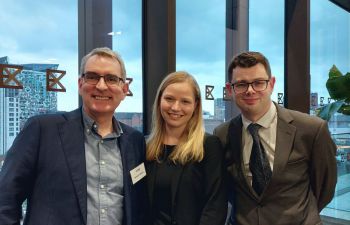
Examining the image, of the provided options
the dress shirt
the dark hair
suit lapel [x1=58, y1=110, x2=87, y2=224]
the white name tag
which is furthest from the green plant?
suit lapel [x1=58, y1=110, x2=87, y2=224]

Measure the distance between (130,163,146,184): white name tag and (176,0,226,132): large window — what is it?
1.36 metres

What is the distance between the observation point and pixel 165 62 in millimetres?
2479

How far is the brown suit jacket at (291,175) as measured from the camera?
6.09ft

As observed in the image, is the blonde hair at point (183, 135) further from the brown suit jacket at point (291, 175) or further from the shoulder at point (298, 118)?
the shoulder at point (298, 118)

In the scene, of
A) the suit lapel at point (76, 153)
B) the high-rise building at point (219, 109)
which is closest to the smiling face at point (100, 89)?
the suit lapel at point (76, 153)

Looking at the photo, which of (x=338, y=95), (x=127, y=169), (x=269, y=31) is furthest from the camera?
(x=269, y=31)

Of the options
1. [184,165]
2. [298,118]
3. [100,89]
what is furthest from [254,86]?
[100,89]

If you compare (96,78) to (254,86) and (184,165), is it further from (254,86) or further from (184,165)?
(254,86)

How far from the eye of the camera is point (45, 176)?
4.78ft

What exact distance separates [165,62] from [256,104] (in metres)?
0.88

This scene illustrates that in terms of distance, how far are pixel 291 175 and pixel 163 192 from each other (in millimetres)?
757

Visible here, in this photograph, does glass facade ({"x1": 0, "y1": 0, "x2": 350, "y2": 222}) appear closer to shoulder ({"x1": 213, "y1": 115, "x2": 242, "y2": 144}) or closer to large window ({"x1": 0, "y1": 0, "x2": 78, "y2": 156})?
large window ({"x1": 0, "y1": 0, "x2": 78, "y2": 156})

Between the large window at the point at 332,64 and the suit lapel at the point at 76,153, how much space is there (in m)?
3.47

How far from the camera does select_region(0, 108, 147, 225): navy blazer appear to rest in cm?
141
